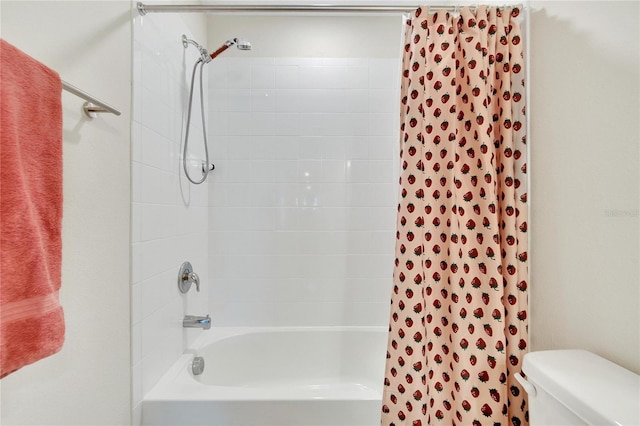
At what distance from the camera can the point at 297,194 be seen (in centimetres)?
194

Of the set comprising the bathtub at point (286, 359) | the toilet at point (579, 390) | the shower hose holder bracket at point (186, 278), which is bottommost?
the bathtub at point (286, 359)

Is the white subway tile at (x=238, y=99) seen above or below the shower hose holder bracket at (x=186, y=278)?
above

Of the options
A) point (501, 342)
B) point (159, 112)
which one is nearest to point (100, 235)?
point (159, 112)

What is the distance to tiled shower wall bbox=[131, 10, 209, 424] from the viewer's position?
3.78 feet

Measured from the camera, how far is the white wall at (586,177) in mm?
746

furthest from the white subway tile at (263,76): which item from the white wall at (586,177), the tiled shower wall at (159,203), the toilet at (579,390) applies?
the toilet at (579,390)

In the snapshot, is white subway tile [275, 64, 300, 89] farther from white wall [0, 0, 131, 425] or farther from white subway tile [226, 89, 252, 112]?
white wall [0, 0, 131, 425]

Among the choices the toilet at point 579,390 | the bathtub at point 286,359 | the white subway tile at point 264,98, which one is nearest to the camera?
the toilet at point 579,390

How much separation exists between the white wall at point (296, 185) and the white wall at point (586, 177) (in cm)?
98

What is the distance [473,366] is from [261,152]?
61.8 inches

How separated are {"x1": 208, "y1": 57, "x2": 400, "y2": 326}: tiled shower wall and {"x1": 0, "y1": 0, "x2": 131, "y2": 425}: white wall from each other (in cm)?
85

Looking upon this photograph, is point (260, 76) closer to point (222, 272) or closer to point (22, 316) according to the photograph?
point (222, 272)

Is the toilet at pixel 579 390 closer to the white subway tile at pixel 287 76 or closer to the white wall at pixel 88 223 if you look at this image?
the white wall at pixel 88 223

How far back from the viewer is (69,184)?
81 cm
